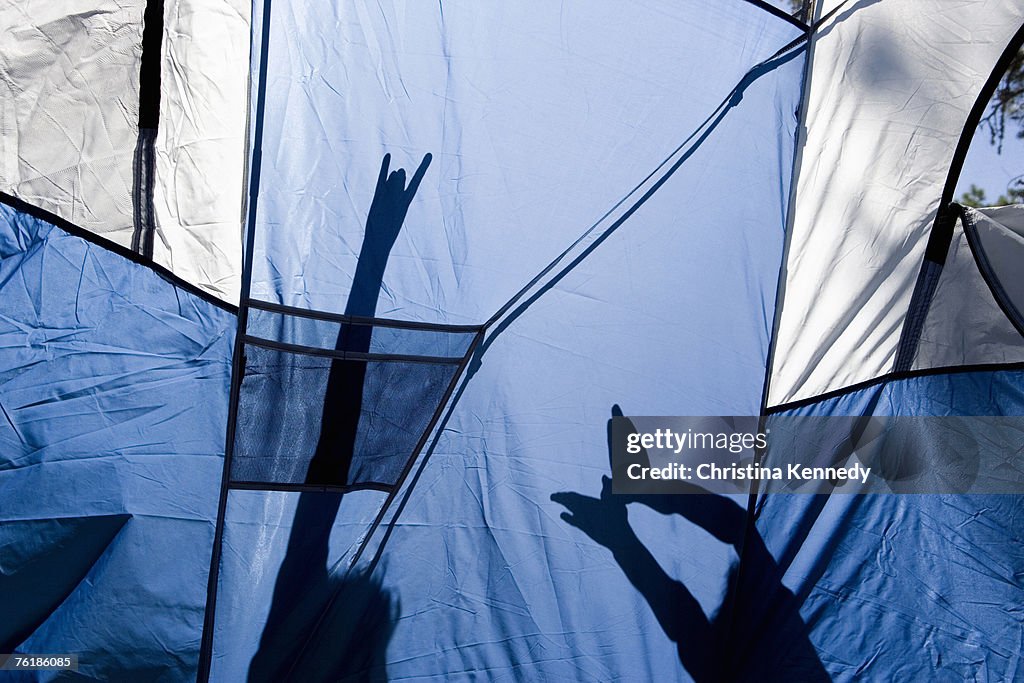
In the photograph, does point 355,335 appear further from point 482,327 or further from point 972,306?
point 972,306

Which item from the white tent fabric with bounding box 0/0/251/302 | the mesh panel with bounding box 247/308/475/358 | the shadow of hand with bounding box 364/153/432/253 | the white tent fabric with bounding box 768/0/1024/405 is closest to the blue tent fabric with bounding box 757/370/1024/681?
the white tent fabric with bounding box 768/0/1024/405

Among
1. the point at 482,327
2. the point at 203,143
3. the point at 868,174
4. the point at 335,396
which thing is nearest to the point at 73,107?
the point at 203,143

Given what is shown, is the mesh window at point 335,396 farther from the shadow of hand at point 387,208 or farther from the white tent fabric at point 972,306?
the white tent fabric at point 972,306

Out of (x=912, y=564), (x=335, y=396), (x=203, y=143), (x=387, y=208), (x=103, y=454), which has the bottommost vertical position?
(x=912, y=564)

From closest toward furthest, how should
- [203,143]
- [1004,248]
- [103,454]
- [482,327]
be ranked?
[103,454]
[203,143]
[482,327]
[1004,248]

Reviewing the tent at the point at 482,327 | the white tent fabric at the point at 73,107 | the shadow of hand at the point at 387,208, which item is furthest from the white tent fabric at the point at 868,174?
the white tent fabric at the point at 73,107

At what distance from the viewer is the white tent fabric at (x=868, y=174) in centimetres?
217

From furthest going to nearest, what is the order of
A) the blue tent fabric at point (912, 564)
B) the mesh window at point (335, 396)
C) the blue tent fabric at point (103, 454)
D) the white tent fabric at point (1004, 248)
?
1. the white tent fabric at point (1004, 248)
2. the blue tent fabric at point (912, 564)
3. the mesh window at point (335, 396)
4. the blue tent fabric at point (103, 454)

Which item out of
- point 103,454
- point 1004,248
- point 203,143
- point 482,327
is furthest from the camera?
point 1004,248

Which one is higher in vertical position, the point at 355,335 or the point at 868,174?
the point at 868,174

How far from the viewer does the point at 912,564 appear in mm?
2059

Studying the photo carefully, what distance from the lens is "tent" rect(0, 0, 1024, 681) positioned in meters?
1.80

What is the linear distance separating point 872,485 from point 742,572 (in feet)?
1.22

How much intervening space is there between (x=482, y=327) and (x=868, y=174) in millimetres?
1024
